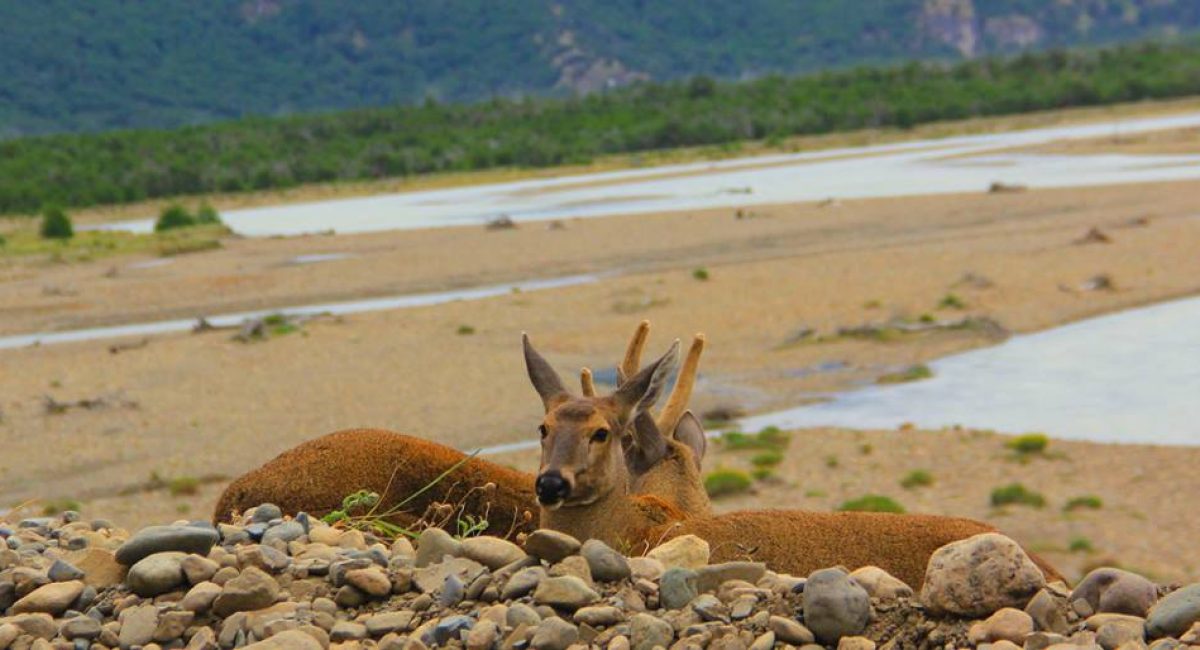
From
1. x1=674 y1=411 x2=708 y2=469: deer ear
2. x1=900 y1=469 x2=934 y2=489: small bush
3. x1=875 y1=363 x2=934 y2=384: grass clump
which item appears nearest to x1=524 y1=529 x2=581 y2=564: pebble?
x1=674 y1=411 x2=708 y2=469: deer ear

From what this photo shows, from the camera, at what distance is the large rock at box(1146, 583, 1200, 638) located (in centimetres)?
580

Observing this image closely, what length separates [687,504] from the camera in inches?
382

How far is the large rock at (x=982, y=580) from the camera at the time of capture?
20.1ft

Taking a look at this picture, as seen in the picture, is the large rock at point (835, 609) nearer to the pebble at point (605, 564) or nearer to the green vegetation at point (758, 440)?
the pebble at point (605, 564)

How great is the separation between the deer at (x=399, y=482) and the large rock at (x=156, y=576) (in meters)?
2.06

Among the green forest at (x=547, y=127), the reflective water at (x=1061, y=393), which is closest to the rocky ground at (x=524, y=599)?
the reflective water at (x=1061, y=393)

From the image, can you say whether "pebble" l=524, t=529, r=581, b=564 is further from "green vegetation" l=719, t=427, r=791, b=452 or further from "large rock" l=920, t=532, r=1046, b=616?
"green vegetation" l=719, t=427, r=791, b=452

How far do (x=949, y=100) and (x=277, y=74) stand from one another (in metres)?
81.1

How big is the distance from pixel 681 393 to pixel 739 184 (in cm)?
4653

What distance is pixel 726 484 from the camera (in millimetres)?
17188

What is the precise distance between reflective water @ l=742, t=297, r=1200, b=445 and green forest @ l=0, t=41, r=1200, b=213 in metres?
44.3

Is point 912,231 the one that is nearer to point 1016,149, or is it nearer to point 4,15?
point 1016,149

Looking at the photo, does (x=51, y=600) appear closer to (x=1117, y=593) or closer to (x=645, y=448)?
(x=645, y=448)

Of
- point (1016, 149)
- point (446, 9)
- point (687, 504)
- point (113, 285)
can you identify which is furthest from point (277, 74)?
point (687, 504)
